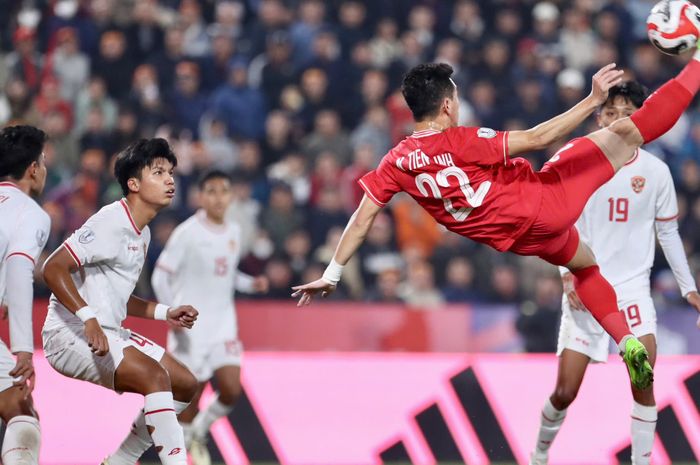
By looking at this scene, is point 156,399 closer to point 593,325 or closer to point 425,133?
point 425,133

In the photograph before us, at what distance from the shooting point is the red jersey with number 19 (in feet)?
23.6

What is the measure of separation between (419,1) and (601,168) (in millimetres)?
9228

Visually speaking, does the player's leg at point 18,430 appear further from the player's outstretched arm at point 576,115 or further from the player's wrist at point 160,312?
the player's outstretched arm at point 576,115

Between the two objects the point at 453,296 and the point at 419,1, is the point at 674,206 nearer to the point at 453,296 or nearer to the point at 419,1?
the point at 453,296

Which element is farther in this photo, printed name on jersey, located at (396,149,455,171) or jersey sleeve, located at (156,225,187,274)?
jersey sleeve, located at (156,225,187,274)

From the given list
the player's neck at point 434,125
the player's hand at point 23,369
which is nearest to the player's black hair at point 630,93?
the player's neck at point 434,125

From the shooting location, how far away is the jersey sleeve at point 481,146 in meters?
7.14

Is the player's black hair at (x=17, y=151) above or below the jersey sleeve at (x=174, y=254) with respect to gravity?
above

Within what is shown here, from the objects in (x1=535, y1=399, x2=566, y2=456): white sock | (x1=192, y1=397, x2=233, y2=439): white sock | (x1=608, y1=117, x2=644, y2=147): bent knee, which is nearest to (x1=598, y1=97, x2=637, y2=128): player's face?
(x1=608, y1=117, x2=644, y2=147): bent knee

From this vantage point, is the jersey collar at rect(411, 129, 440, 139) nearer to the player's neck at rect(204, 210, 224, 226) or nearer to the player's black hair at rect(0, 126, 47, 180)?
the player's black hair at rect(0, 126, 47, 180)

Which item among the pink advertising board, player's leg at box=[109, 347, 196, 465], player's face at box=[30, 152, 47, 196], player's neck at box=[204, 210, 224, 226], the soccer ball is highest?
player's face at box=[30, 152, 47, 196]

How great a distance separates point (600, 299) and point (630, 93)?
1.44 meters

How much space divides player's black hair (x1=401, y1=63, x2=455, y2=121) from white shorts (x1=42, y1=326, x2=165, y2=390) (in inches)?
85.0

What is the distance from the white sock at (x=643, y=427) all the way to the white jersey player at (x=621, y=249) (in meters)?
0.43
